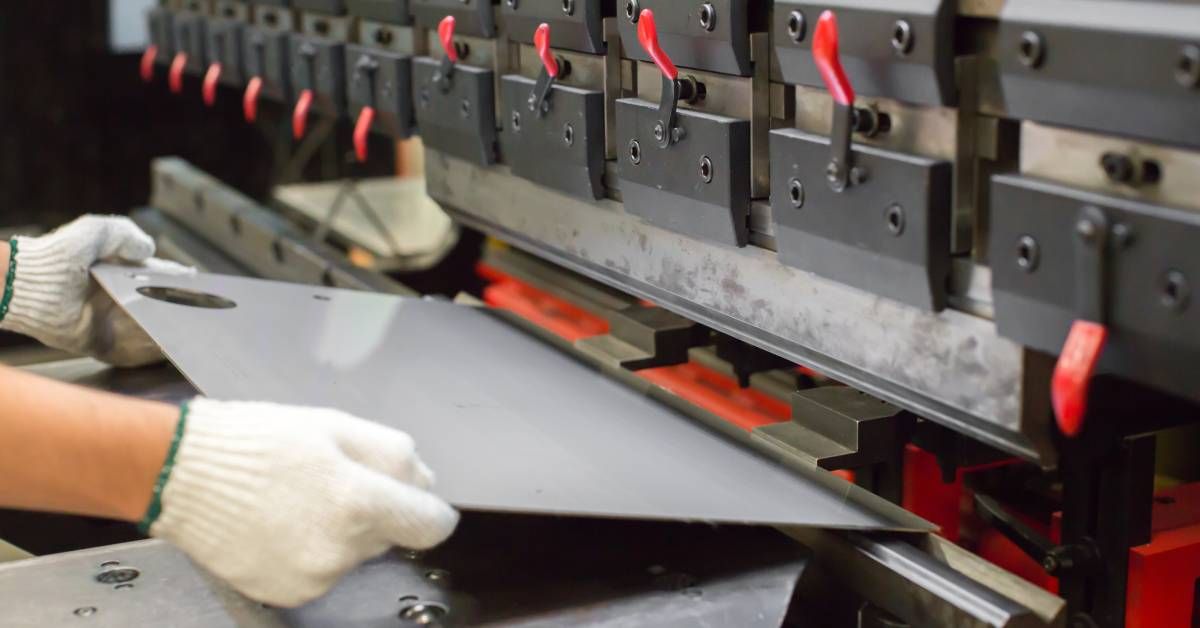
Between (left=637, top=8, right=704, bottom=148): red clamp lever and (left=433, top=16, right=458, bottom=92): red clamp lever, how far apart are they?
509 millimetres

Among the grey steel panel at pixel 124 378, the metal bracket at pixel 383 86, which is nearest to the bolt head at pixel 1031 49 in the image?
the grey steel panel at pixel 124 378

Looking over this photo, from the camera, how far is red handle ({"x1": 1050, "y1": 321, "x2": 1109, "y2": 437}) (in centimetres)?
91

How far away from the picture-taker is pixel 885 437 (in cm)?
133

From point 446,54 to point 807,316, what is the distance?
31.5 inches

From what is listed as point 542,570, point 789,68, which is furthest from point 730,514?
point 789,68

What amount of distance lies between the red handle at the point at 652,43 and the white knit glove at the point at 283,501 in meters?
0.52

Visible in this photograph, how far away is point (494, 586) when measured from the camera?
1.14m

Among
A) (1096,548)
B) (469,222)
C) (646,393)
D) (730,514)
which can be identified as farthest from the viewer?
(469,222)

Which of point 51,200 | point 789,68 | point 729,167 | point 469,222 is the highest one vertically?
point 789,68

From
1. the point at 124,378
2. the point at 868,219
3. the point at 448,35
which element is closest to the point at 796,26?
the point at 868,219

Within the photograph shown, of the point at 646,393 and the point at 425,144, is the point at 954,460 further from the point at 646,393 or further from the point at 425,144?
the point at 425,144

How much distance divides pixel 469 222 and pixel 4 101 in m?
2.43

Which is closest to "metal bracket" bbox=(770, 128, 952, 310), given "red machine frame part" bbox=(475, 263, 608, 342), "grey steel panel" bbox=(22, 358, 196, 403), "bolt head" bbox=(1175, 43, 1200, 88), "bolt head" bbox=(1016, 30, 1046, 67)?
"bolt head" bbox=(1016, 30, 1046, 67)

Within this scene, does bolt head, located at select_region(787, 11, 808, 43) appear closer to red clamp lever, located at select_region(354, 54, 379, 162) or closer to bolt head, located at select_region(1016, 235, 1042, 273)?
bolt head, located at select_region(1016, 235, 1042, 273)
